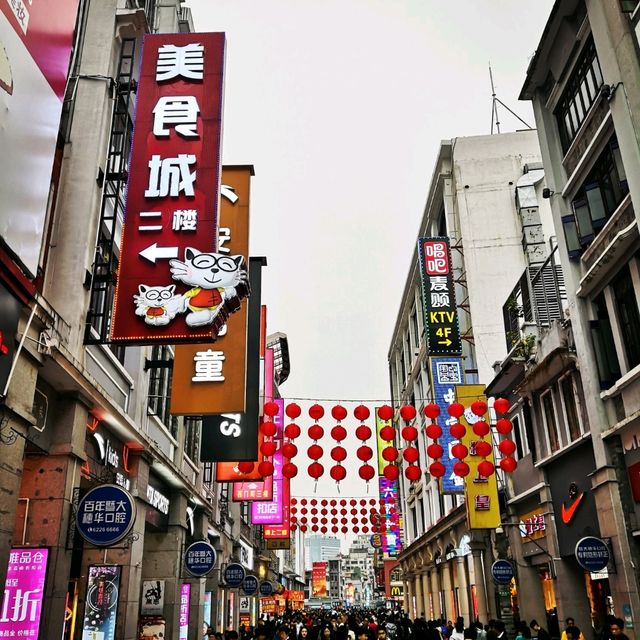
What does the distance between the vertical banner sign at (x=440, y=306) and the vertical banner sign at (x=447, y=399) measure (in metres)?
0.62

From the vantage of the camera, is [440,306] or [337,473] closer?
[337,473]

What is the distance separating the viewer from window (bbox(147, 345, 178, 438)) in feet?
54.9

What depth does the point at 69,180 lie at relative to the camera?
11.9 m

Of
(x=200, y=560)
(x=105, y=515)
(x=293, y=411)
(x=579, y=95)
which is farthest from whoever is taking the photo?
(x=293, y=411)

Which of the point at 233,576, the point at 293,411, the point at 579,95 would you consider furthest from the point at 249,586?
the point at 579,95

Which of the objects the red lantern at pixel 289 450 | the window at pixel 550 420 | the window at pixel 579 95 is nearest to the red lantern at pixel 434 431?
the window at pixel 550 420

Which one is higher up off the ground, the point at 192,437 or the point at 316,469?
the point at 192,437

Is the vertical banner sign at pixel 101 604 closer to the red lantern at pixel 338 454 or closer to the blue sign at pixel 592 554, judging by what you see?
the red lantern at pixel 338 454

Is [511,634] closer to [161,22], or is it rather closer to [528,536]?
[528,536]

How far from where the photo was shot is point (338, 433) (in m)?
16.9

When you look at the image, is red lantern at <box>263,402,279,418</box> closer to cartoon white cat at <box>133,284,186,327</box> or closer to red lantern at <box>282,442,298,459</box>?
red lantern at <box>282,442,298,459</box>

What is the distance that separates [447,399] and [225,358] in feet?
51.2

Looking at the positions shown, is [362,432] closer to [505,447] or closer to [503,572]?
[505,447]

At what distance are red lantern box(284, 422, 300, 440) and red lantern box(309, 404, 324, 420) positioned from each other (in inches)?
21.3
